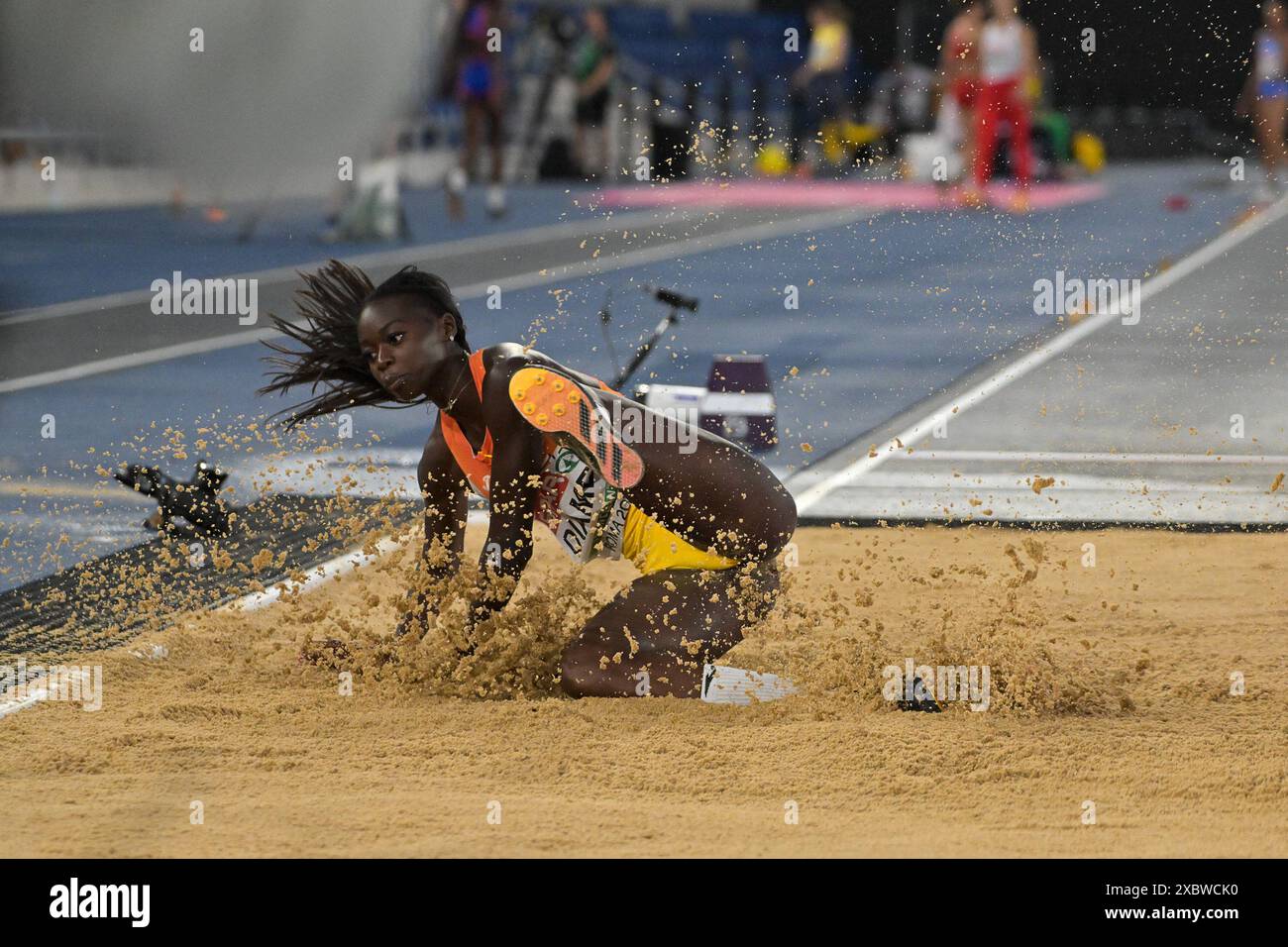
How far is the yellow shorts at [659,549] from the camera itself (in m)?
5.60

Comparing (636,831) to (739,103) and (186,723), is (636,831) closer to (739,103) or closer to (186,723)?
(186,723)

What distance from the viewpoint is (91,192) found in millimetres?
23719

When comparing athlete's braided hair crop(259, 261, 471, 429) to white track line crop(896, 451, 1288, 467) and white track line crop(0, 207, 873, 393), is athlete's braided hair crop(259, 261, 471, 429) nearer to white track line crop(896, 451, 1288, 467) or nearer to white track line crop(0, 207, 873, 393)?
white track line crop(0, 207, 873, 393)

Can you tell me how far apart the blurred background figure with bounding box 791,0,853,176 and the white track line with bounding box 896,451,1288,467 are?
21.1 metres

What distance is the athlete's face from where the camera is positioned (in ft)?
17.0

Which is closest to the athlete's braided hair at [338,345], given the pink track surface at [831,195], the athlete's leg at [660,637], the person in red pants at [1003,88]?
the athlete's leg at [660,637]

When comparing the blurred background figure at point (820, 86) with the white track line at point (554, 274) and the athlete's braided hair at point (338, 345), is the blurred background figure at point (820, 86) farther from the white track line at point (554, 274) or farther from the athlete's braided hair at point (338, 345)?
the athlete's braided hair at point (338, 345)

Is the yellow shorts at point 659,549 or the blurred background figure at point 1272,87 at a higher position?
the blurred background figure at point 1272,87

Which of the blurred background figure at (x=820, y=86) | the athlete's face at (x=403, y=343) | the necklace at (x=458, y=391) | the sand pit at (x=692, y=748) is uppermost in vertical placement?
the blurred background figure at (x=820, y=86)

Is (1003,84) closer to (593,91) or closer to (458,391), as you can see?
(593,91)

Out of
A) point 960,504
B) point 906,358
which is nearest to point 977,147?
point 906,358

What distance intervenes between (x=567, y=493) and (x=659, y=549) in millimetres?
368

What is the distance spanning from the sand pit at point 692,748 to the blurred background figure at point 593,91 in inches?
814

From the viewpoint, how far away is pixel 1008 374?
1253 cm
